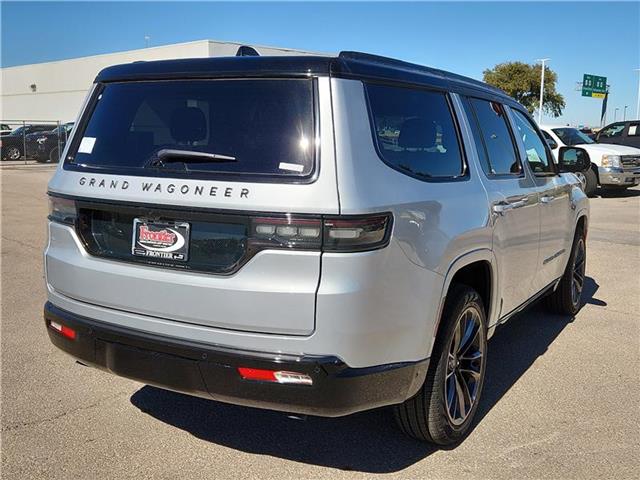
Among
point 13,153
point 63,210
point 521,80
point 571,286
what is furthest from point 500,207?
point 521,80

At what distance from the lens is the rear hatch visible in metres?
2.50

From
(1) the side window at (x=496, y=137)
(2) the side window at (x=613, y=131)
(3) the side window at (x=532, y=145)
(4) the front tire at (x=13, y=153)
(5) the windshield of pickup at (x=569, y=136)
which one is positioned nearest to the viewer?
(1) the side window at (x=496, y=137)

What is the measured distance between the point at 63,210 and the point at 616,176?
15660mm

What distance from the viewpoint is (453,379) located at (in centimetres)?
337

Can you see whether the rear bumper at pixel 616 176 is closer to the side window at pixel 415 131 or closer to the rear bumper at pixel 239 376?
the side window at pixel 415 131

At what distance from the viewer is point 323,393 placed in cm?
256

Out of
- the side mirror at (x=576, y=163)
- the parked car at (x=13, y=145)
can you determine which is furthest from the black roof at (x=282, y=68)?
the parked car at (x=13, y=145)

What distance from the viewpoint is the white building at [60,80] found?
121ft

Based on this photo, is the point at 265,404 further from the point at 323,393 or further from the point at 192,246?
the point at 192,246

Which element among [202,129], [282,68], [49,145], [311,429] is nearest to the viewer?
[282,68]

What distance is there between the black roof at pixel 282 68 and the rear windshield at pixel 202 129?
40 millimetres

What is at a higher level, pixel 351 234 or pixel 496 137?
pixel 496 137

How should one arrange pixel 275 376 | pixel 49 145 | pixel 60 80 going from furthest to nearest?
pixel 60 80
pixel 49 145
pixel 275 376

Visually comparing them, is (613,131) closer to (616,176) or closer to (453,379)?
→ (616,176)
